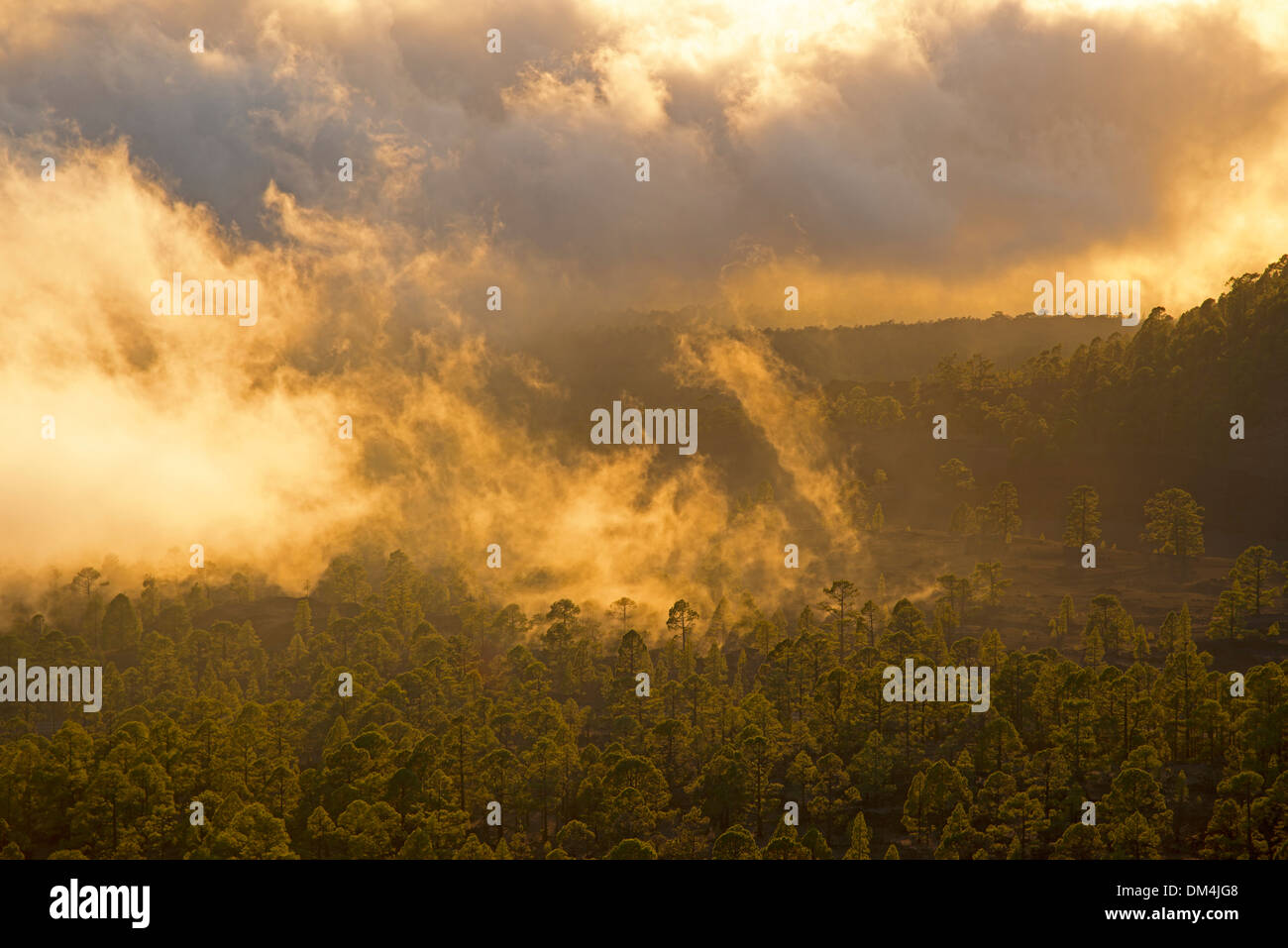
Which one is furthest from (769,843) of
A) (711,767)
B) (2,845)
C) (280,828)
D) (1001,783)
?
(2,845)

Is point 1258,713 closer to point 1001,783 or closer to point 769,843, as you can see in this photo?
point 1001,783

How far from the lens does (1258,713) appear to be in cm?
14025

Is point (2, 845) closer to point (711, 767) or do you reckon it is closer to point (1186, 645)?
point (711, 767)

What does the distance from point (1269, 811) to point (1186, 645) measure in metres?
59.4

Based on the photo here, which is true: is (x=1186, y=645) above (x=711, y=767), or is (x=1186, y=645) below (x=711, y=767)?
above

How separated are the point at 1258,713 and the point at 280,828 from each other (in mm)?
109801

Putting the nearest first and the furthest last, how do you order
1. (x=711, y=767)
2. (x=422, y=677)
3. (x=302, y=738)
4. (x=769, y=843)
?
(x=769, y=843) < (x=711, y=767) < (x=302, y=738) < (x=422, y=677)

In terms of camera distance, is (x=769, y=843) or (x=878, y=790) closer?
(x=769, y=843)

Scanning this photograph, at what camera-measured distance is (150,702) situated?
187875 mm

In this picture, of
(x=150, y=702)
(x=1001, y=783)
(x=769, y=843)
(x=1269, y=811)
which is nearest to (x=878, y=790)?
(x=1001, y=783)
